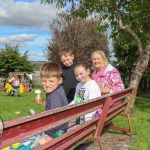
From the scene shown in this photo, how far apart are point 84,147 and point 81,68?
146 cm

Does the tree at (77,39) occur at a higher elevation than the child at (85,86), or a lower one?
higher

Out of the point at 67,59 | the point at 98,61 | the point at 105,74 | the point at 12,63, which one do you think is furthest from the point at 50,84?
the point at 12,63

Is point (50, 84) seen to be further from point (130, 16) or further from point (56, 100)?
point (130, 16)

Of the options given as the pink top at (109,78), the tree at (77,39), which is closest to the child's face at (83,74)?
the pink top at (109,78)

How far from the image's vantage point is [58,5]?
38.4 ft

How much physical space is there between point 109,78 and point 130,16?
640 centimetres

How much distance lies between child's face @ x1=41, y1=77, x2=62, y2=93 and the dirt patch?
2221 millimetres

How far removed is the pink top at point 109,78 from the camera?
258 inches

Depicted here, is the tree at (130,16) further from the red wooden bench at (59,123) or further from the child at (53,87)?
the child at (53,87)

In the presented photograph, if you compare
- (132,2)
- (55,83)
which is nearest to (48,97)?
(55,83)

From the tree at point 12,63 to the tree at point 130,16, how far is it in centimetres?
3002

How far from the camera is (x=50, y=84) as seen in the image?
4.23 meters

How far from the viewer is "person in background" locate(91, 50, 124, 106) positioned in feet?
21.2

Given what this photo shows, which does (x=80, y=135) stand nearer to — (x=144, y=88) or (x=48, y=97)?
(x=48, y=97)
